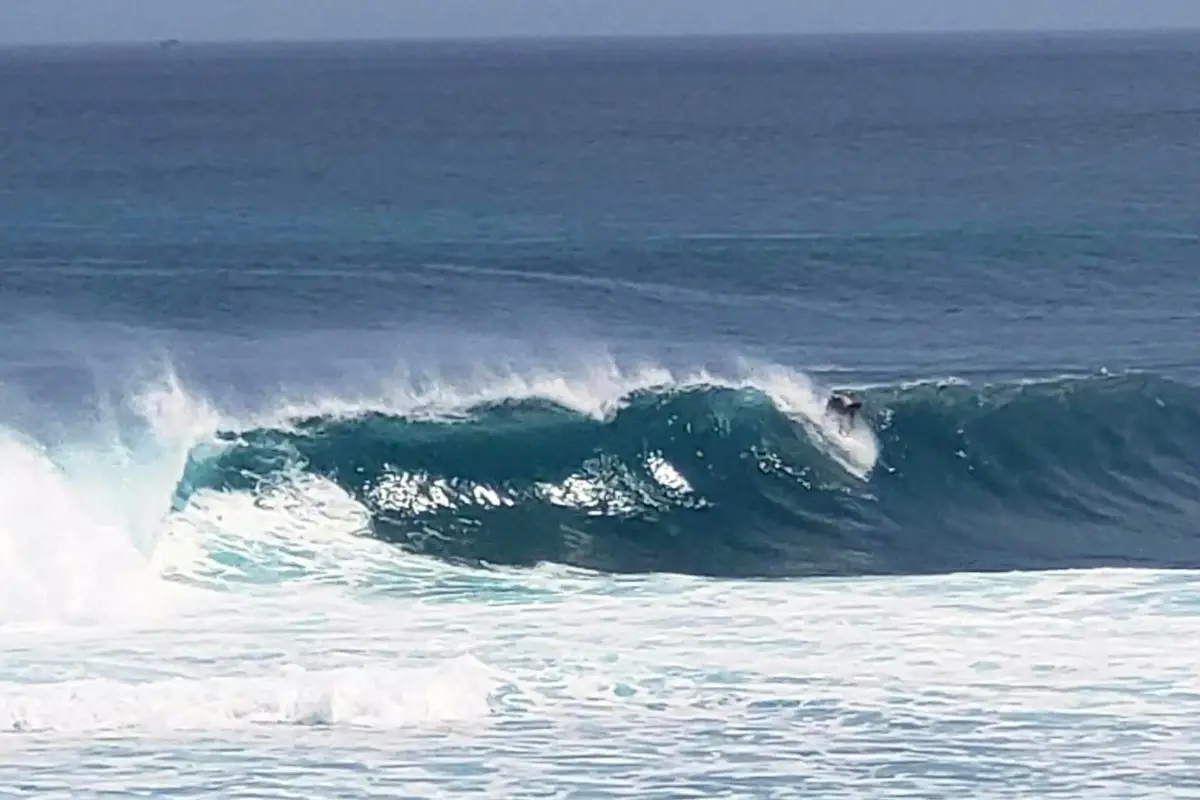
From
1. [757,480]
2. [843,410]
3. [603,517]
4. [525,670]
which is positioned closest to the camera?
[525,670]

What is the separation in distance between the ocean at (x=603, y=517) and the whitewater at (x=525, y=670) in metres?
0.04

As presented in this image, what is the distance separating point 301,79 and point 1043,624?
559 feet

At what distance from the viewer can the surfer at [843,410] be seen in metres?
23.6

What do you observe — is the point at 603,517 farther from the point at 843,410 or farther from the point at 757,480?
the point at 843,410

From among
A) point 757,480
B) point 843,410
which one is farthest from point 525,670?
point 843,410

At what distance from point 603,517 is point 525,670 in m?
6.72

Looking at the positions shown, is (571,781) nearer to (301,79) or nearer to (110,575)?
(110,575)

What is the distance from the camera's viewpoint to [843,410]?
2388 cm

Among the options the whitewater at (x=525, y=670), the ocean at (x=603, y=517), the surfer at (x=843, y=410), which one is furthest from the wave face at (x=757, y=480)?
the whitewater at (x=525, y=670)

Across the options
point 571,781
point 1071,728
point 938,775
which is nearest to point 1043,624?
point 1071,728

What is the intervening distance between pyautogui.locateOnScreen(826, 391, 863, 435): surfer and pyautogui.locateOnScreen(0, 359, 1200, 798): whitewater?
5.95 meters

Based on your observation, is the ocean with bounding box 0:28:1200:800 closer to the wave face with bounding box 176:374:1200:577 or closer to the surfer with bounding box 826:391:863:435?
the wave face with bounding box 176:374:1200:577

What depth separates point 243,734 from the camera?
1316 centimetres

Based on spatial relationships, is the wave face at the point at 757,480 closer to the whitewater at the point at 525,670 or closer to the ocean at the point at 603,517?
the ocean at the point at 603,517
